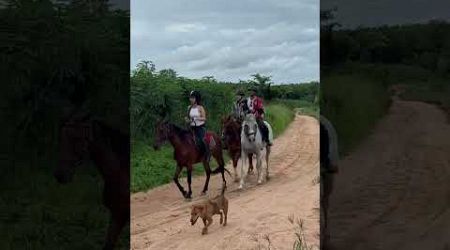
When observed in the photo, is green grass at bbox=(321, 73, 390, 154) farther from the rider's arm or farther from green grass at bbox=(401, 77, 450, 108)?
the rider's arm

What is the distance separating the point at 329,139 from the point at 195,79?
8.27 feet

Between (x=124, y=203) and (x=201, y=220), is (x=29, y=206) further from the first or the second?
(x=201, y=220)

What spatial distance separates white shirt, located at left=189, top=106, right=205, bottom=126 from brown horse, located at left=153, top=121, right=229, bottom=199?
0.34 feet

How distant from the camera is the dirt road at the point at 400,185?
3971mm

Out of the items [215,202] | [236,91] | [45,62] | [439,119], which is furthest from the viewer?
[236,91]

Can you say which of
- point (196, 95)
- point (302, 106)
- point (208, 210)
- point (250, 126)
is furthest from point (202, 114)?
point (208, 210)

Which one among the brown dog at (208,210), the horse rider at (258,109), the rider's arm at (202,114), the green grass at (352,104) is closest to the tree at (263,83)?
the horse rider at (258,109)

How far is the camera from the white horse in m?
6.25

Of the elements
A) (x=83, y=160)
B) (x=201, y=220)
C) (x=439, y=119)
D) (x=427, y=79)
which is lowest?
(x=201, y=220)

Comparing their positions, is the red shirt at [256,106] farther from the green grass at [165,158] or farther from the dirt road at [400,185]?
the dirt road at [400,185]

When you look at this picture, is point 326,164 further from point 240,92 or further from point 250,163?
point 250,163

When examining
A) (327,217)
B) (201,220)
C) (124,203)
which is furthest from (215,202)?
(327,217)

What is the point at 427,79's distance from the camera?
3.99 m

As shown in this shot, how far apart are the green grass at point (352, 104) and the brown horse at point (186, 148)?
232cm
